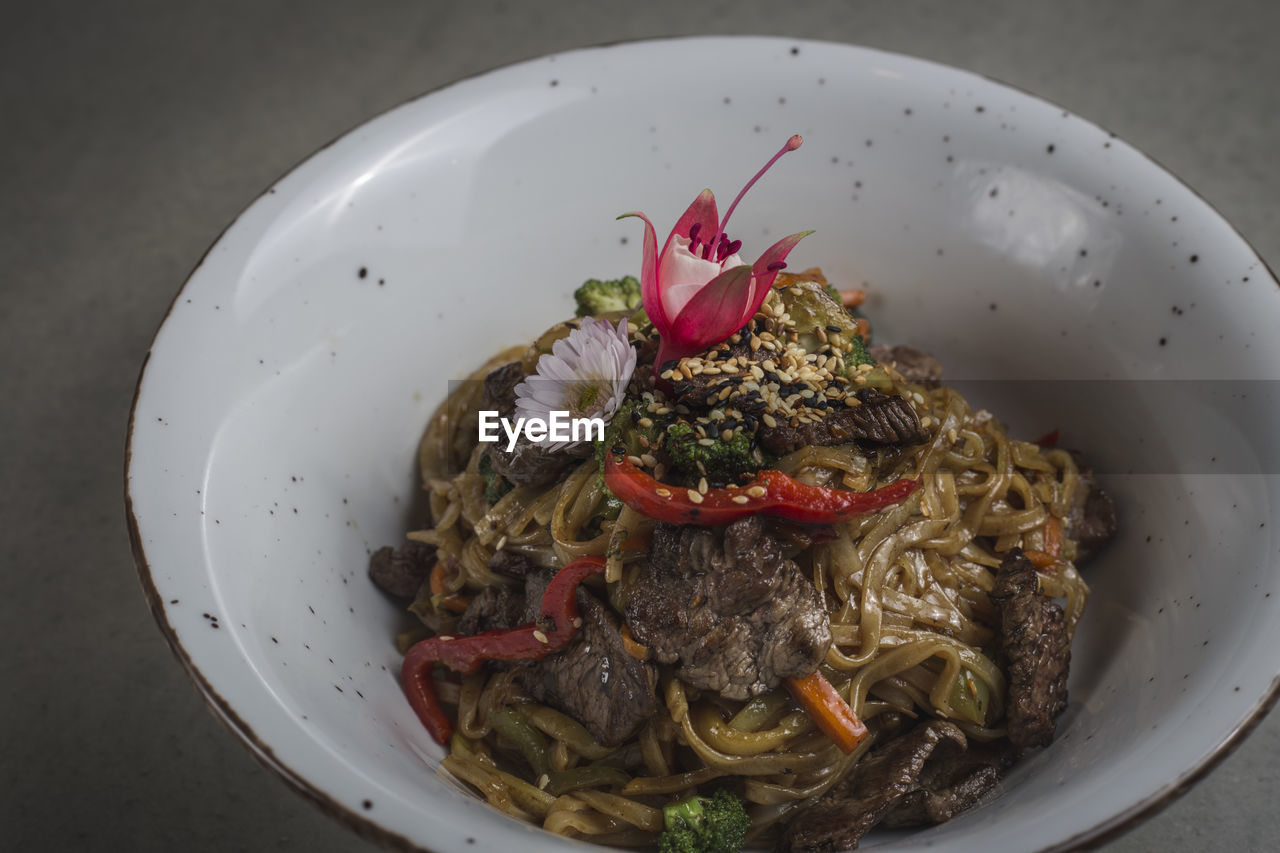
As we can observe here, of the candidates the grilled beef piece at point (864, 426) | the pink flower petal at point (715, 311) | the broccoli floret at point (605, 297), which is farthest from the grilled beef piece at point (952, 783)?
the broccoli floret at point (605, 297)

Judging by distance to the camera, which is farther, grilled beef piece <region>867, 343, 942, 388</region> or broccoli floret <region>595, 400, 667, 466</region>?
grilled beef piece <region>867, 343, 942, 388</region>

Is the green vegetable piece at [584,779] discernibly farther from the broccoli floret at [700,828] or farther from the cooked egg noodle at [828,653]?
the broccoli floret at [700,828]

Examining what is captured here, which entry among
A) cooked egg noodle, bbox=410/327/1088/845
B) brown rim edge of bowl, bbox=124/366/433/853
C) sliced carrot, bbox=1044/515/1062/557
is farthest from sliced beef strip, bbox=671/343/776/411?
brown rim edge of bowl, bbox=124/366/433/853

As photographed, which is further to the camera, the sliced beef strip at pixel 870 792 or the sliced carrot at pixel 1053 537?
the sliced carrot at pixel 1053 537

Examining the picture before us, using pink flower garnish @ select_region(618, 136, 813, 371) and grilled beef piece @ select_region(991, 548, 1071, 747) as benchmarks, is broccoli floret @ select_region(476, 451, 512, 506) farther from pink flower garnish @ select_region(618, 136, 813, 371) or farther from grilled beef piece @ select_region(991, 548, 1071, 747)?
grilled beef piece @ select_region(991, 548, 1071, 747)

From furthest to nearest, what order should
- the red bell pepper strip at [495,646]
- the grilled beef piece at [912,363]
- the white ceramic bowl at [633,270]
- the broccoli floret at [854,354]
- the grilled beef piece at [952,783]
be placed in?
the grilled beef piece at [912,363]
the broccoli floret at [854,354]
the red bell pepper strip at [495,646]
the grilled beef piece at [952,783]
the white ceramic bowl at [633,270]

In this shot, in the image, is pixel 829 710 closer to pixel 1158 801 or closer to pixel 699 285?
pixel 1158 801
